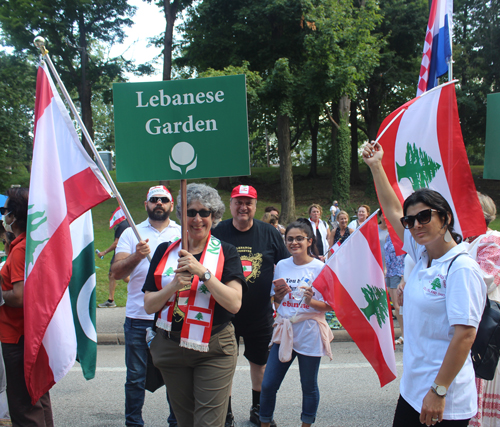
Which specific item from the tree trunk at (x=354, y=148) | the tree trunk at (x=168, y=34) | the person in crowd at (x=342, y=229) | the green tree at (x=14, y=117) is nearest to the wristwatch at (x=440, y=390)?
the person in crowd at (x=342, y=229)

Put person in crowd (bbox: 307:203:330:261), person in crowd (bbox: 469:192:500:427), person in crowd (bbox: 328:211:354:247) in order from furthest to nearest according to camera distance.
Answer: person in crowd (bbox: 328:211:354:247) < person in crowd (bbox: 307:203:330:261) < person in crowd (bbox: 469:192:500:427)

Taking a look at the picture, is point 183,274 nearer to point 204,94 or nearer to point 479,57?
point 204,94

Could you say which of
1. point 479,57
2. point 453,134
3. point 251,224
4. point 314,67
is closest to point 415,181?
point 453,134

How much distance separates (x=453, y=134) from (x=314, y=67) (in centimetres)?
1661

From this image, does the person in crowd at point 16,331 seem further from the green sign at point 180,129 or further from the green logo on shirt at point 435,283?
the green logo on shirt at point 435,283

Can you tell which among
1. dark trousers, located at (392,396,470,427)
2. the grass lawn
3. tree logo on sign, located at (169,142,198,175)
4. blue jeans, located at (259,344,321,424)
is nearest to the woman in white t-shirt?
blue jeans, located at (259,344,321,424)

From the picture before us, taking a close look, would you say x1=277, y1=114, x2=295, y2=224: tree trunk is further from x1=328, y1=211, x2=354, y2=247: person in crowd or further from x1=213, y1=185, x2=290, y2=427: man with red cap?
x1=213, y1=185, x2=290, y2=427: man with red cap

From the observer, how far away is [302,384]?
369 cm

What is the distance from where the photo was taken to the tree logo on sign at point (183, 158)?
9.19ft

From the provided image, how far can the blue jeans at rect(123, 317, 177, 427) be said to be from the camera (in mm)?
3756

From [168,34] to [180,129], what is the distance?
21.2 meters


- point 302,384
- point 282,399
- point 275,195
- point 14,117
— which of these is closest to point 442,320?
point 302,384

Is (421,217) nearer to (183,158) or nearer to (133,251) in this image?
(183,158)

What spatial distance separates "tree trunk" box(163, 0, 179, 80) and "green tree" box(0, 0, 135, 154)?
4494 mm
